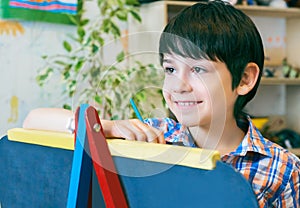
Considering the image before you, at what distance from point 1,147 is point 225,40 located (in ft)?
1.59

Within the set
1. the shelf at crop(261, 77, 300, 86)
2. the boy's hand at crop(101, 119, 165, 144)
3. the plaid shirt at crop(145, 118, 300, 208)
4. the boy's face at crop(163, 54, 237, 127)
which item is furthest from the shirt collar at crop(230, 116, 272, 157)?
the shelf at crop(261, 77, 300, 86)

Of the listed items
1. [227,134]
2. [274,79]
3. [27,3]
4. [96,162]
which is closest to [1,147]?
[96,162]

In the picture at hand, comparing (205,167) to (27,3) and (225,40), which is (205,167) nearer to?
(225,40)

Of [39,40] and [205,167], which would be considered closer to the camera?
[205,167]

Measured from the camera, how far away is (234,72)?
42.6 inches

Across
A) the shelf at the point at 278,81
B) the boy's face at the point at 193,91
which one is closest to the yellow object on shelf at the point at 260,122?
the shelf at the point at 278,81

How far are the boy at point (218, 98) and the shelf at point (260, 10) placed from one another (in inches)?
71.4

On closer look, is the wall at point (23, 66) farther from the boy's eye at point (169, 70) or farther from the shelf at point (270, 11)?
the boy's eye at point (169, 70)

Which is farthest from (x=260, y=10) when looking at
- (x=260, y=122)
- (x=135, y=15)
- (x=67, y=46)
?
(x=67, y=46)

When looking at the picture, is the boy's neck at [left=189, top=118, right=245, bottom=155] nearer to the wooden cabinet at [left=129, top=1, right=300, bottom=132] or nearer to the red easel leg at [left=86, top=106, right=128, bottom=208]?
the red easel leg at [left=86, top=106, right=128, bottom=208]

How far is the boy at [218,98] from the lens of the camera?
33.0 inches

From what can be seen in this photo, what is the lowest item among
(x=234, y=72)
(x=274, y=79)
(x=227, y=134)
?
(x=274, y=79)

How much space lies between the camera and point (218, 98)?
882 mm

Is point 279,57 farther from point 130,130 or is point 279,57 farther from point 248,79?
point 130,130
